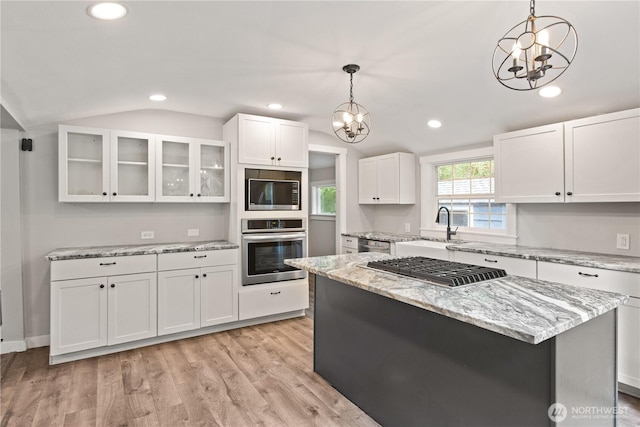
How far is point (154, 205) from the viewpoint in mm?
3855

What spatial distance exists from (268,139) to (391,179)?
1.77 m

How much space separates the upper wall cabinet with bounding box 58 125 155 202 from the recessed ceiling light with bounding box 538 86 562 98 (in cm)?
354

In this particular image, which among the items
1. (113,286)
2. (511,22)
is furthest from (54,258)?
(511,22)

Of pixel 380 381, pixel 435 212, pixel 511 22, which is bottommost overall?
pixel 380 381

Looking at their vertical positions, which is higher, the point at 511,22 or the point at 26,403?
the point at 511,22

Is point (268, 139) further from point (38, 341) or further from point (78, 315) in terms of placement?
point (38, 341)

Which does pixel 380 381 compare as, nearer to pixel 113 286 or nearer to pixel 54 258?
Result: pixel 113 286

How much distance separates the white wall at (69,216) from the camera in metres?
3.34

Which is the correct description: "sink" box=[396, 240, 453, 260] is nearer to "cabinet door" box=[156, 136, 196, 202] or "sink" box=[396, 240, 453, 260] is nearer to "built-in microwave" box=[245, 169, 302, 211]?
"built-in microwave" box=[245, 169, 302, 211]

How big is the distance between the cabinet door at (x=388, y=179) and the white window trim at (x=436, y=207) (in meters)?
0.33

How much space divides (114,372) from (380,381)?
2.15 m

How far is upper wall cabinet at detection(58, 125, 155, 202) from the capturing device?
3.27 meters

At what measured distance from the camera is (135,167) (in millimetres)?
3613

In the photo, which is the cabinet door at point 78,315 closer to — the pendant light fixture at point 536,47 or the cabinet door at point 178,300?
the cabinet door at point 178,300
